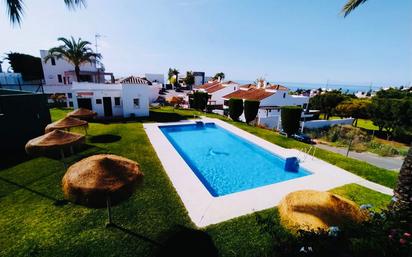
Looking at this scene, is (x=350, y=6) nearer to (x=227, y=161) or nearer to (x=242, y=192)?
(x=242, y=192)

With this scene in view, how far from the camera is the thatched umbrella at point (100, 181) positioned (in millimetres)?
5969

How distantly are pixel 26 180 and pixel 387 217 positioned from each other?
49.7 feet

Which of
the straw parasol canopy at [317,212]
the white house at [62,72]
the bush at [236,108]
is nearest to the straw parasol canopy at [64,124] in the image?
the straw parasol canopy at [317,212]

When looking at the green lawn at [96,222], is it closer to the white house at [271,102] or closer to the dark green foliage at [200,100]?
the white house at [271,102]

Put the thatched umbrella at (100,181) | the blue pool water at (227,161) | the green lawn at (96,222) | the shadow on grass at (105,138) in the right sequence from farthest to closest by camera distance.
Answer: the shadow on grass at (105,138) < the blue pool water at (227,161) < the green lawn at (96,222) < the thatched umbrella at (100,181)

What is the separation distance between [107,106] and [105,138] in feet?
33.3

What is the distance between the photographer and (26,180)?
10492 mm

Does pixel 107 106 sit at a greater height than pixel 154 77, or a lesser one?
lesser

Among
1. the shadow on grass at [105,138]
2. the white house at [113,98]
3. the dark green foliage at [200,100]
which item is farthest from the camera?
the dark green foliage at [200,100]

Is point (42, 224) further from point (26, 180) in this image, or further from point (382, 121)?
point (382, 121)

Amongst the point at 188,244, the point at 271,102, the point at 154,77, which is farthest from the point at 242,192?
the point at 154,77

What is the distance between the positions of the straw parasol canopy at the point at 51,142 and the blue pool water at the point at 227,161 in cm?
735

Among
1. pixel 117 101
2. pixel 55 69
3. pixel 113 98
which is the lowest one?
pixel 117 101

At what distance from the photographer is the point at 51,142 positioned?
1011 centimetres
